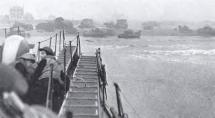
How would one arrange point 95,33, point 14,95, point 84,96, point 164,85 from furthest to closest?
point 95,33 → point 164,85 → point 84,96 → point 14,95

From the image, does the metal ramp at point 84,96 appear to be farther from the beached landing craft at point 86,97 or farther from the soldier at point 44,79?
the soldier at point 44,79

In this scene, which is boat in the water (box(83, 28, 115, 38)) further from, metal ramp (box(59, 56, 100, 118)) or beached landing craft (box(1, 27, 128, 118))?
metal ramp (box(59, 56, 100, 118))

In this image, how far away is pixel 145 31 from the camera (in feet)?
352

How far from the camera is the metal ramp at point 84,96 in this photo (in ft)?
30.0

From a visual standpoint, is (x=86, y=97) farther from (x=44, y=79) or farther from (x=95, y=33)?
(x=95, y=33)

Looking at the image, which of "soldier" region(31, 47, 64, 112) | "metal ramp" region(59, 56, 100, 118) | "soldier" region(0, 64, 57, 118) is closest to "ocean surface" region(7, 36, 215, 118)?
"metal ramp" region(59, 56, 100, 118)

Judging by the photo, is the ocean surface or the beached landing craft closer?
the beached landing craft

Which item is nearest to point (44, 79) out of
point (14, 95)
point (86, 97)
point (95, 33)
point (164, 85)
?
point (86, 97)

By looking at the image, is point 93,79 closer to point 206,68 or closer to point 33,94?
point 33,94

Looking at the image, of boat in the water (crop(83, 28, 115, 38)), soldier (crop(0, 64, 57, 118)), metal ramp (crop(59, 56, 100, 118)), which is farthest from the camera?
boat in the water (crop(83, 28, 115, 38))

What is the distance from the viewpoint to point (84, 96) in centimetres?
1084

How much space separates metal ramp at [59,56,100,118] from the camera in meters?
9.15

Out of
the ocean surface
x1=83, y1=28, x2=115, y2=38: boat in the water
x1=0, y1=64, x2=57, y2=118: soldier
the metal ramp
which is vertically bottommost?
the ocean surface

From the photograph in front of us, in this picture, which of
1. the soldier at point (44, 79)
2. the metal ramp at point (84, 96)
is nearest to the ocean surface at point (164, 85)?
the metal ramp at point (84, 96)
